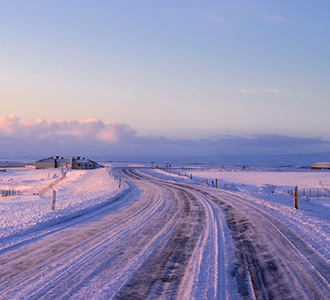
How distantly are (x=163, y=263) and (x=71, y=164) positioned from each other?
4316 inches

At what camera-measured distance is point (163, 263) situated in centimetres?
661

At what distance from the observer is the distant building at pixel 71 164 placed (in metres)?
109

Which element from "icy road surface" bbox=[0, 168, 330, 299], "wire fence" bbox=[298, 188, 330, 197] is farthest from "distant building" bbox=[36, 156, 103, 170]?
"icy road surface" bbox=[0, 168, 330, 299]

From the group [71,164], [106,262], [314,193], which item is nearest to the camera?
[106,262]

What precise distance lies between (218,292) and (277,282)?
1325mm

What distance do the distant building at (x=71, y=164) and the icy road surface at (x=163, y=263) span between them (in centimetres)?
10138

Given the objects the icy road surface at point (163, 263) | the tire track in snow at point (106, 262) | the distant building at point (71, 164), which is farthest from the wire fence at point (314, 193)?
the distant building at point (71, 164)

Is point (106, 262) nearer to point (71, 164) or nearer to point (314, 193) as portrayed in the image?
point (314, 193)

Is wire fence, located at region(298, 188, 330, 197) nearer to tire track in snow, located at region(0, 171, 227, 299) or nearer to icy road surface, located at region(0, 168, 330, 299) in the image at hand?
icy road surface, located at region(0, 168, 330, 299)

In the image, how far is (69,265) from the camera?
6336 mm

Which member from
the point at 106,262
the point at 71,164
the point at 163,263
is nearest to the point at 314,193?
the point at 163,263

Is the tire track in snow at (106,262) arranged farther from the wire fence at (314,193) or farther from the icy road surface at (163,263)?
the wire fence at (314,193)

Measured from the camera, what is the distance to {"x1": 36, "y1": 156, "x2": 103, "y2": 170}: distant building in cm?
10875

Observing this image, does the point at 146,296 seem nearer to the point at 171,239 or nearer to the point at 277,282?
the point at 277,282
